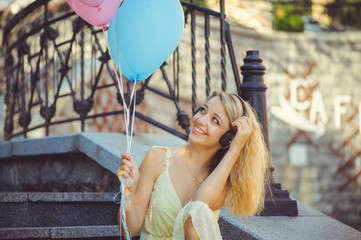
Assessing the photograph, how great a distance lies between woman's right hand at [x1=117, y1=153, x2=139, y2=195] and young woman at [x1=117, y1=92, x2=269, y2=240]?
0.06 feet

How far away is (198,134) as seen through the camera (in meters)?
2.35

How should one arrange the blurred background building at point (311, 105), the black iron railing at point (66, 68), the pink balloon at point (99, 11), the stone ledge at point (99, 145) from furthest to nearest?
the blurred background building at point (311, 105) < the black iron railing at point (66, 68) < the stone ledge at point (99, 145) < the pink balloon at point (99, 11)

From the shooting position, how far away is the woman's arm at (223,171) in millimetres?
2271

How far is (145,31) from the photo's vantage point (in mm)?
2223

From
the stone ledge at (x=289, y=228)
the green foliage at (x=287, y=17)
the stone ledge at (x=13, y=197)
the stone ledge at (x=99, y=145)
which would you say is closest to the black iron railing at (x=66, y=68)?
the stone ledge at (x=99, y=145)

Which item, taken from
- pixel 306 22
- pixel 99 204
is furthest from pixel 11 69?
pixel 306 22

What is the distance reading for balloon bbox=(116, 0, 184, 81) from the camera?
2223 millimetres

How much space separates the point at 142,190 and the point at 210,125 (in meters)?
0.40

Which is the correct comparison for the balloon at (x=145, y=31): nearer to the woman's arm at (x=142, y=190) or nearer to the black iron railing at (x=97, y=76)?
the woman's arm at (x=142, y=190)

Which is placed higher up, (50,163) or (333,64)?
(333,64)

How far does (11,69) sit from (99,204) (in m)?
2.73

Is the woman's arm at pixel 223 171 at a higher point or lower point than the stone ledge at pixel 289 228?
higher

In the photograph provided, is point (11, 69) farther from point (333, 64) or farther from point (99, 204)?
point (333, 64)

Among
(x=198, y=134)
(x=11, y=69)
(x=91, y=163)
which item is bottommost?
(x=91, y=163)
